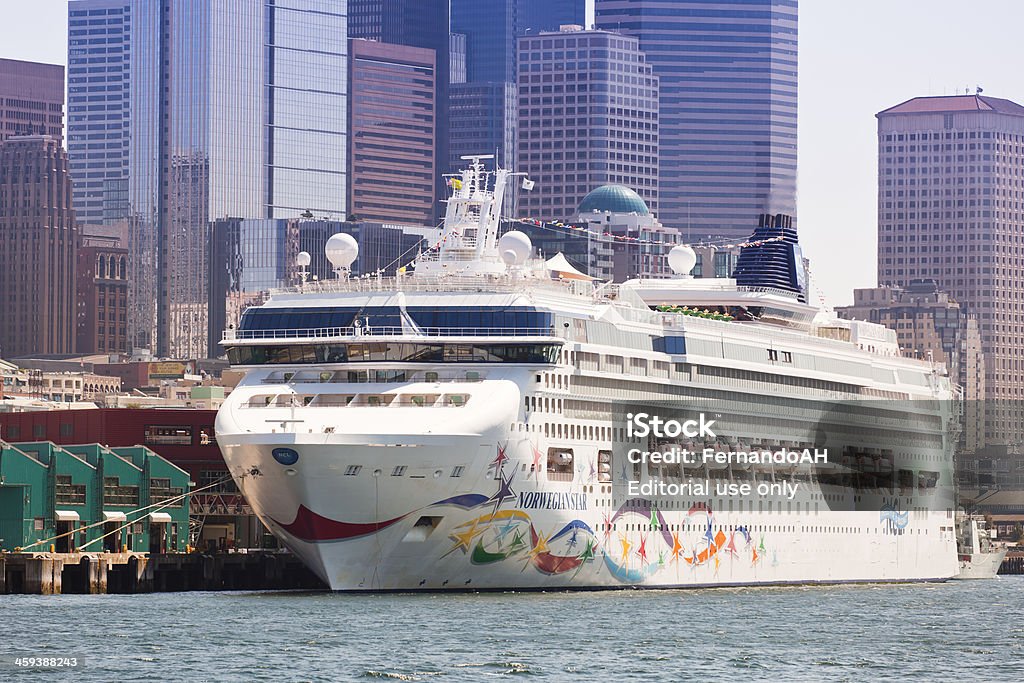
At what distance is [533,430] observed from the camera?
88562 millimetres

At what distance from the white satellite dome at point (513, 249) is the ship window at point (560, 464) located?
11.7 meters

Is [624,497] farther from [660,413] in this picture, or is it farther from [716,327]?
[716,327]

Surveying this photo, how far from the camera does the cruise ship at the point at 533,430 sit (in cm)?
8481

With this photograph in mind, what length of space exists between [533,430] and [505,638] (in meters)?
16.4

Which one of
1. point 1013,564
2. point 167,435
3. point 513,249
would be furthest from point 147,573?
point 1013,564

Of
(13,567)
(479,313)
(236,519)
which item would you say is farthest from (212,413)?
(479,313)

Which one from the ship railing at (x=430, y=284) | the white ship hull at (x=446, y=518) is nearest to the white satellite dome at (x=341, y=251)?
the ship railing at (x=430, y=284)

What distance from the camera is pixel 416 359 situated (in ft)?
287

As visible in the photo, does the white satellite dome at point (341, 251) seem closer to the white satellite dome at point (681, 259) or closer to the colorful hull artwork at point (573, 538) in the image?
the colorful hull artwork at point (573, 538)

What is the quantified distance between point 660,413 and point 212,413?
30739 millimetres

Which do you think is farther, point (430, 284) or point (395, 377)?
point (430, 284)

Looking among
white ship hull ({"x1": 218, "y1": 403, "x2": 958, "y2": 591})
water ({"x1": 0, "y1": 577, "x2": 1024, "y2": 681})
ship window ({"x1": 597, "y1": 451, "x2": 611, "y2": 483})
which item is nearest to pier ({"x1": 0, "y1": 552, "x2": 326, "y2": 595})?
water ({"x1": 0, "y1": 577, "x2": 1024, "y2": 681})

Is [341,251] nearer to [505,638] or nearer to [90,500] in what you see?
[90,500]

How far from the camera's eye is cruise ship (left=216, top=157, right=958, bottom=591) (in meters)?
84.8
